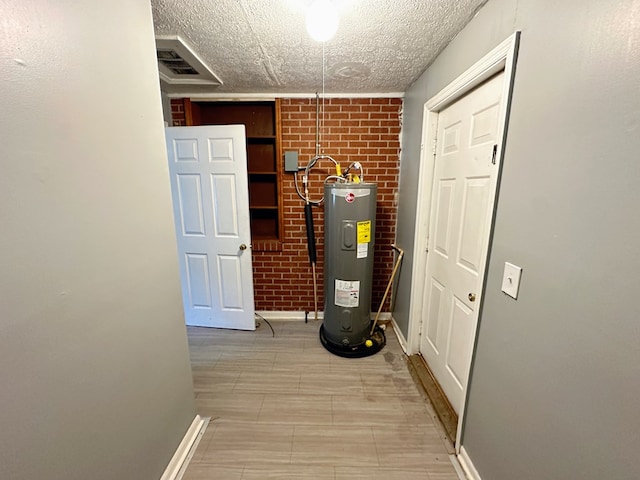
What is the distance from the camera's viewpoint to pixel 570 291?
75 centimetres

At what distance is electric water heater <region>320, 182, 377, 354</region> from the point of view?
198cm

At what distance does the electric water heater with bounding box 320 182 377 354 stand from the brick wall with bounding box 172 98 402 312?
52 centimetres

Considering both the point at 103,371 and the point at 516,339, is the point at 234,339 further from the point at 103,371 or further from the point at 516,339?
the point at 516,339

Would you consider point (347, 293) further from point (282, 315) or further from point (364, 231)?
point (282, 315)

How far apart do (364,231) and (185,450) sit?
1.77 meters

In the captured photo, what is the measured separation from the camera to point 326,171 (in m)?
2.50

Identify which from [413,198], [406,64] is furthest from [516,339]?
[406,64]

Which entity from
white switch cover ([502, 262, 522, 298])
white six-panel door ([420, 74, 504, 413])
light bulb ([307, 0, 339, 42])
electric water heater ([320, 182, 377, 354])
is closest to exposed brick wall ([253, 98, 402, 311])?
electric water heater ([320, 182, 377, 354])

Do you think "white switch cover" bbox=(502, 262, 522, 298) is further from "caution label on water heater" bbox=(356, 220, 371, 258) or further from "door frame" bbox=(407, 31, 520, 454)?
"caution label on water heater" bbox=(356, 220, 371, 258)

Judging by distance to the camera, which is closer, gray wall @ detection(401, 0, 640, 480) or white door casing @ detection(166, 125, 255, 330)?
gray wall @ detection(401, 0, 640, 480)

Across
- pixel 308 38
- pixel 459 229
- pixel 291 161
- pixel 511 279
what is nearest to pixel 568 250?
pixel 511 279

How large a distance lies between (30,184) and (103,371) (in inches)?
25.0

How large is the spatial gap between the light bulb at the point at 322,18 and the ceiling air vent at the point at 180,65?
903 millimetres

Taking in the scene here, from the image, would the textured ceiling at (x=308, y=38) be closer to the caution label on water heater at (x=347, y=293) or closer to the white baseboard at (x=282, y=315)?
the caution label on water heater at (x=347, y=293)
